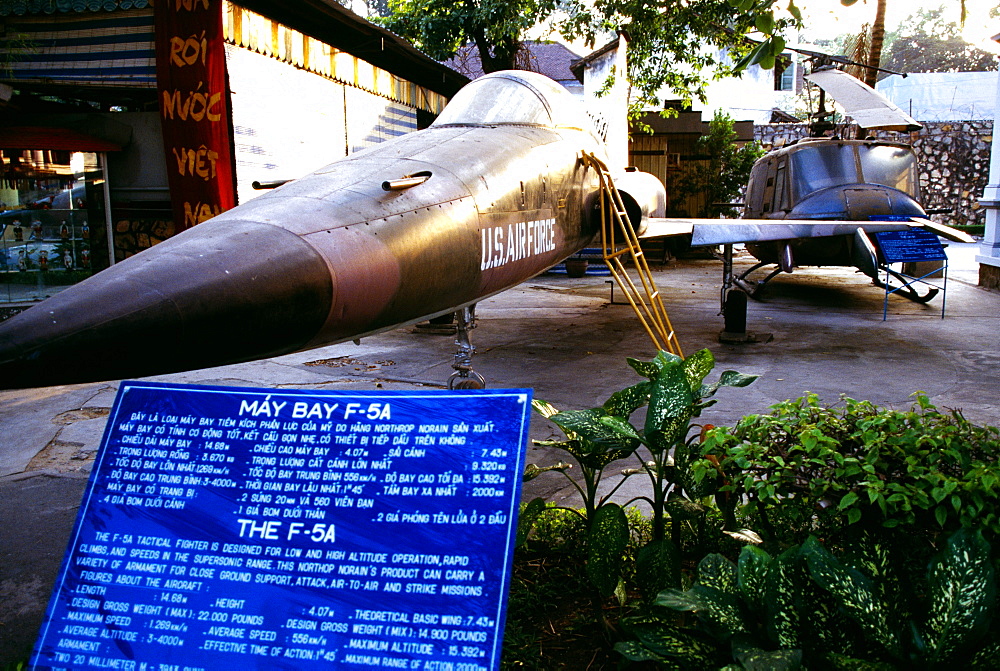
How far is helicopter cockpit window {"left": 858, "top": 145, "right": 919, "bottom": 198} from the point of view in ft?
37.9

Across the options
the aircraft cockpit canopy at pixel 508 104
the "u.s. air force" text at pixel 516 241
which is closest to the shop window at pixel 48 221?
the aircraft cockpit canopy at pixel 508 104

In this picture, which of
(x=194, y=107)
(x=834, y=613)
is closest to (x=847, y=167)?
(x=194, y=107)

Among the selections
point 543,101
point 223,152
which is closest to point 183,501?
point 543,101

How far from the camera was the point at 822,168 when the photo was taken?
1158cm

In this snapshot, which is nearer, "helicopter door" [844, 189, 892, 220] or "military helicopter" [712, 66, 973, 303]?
"military helicopter" [712, 66, 973, 303]

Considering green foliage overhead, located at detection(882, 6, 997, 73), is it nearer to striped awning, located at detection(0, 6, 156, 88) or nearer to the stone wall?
the stone wall

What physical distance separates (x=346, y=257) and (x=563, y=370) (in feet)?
15.1

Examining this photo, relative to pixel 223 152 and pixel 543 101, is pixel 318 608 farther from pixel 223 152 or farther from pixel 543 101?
pixel 223 152

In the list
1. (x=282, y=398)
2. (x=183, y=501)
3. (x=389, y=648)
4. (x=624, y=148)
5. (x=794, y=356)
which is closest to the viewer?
(x=389, y=648)

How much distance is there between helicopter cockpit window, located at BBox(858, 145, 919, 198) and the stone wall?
1784 cm

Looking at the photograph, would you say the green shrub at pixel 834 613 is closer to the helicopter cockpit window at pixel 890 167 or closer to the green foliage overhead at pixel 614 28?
the helicopter cockpit window at pixel 890 167

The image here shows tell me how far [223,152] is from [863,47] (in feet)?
70.6

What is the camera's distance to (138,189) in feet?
29.1

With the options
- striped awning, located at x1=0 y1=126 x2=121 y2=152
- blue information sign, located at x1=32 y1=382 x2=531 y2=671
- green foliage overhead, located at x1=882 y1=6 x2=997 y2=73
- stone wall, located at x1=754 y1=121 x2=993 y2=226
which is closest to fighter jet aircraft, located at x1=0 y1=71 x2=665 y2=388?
blue information sign, located at x1=32 y1=382 x2=531 y2=671
